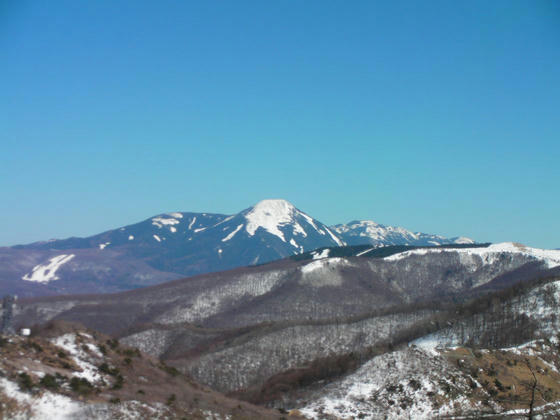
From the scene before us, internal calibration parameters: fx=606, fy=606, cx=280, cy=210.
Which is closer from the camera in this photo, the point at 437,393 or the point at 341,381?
the point at 437,393

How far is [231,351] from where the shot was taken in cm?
19862

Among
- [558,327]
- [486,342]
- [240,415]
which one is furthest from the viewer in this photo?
[486,342]

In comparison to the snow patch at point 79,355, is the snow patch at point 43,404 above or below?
below

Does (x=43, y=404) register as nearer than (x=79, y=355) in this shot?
Yes

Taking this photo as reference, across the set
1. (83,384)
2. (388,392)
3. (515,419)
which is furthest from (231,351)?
(83,384)

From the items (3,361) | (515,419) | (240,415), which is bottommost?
(515,419)

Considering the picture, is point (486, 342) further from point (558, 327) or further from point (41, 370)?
point (41, 370)

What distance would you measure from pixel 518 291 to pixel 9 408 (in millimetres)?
179249

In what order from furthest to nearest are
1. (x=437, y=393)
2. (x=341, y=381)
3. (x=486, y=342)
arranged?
1. (x=486, y=342)
2. (x=341, y=381)
3. (x=437, y=393)

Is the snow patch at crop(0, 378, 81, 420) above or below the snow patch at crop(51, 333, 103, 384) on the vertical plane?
below

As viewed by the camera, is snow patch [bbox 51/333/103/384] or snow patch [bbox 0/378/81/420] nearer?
snow patch [bbox 0/378/81/420]

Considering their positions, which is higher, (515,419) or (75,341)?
(75,341)

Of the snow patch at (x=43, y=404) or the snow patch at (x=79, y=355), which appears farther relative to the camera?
the snow patch at (x=79, y=355)

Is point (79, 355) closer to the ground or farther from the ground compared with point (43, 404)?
farther from the ground
